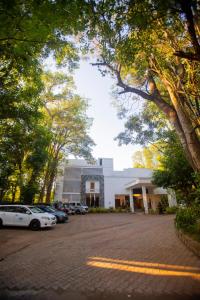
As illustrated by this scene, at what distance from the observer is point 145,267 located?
16.2 feet

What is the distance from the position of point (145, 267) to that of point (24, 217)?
9.27 meters

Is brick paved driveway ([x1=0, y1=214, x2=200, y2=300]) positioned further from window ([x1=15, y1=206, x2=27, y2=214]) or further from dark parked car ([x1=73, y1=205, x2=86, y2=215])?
dark parked car ([x1=73, y1=205, x2=86, y2=215])

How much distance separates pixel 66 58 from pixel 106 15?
5.63 meters

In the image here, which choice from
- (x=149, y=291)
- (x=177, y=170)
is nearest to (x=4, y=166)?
(x=177, y=170)

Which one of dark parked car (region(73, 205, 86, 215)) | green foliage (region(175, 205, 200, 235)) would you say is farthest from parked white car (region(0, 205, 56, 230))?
dark parked car (region(73, 205, 86, 215))

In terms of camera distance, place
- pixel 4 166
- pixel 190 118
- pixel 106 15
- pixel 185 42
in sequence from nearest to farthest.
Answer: pixel 106 15 < pixel 185 42 < pixel 190 118 < pixel 4 166

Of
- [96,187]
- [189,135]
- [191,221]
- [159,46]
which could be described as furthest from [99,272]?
[96,187]

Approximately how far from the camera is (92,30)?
6551 millimetres

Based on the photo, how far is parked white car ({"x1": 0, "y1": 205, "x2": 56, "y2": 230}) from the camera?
1180 cm

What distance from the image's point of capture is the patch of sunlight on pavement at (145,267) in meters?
4.53

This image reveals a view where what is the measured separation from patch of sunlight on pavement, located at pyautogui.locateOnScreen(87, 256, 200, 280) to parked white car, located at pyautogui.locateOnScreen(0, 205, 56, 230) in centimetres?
724

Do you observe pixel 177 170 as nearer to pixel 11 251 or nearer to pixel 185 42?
pixel 185 42

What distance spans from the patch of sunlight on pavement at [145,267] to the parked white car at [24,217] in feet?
23.8

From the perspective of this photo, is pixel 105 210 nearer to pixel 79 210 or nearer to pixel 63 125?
pixel 79 210
